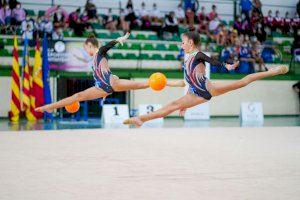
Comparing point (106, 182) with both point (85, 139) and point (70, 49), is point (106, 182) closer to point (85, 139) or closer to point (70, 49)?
point (85, 139)

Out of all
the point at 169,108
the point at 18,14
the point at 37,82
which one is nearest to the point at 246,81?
the point at 169,108

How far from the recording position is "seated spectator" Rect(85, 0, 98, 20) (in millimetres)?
21312

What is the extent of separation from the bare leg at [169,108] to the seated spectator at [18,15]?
13.4 m

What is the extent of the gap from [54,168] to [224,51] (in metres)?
14.9

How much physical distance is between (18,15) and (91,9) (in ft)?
9.19

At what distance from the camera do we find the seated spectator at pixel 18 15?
2033 cm

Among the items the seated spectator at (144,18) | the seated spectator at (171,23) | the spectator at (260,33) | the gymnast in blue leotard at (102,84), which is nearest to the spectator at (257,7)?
the spectator at (260,33)

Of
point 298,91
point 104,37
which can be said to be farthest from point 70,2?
point 298,91

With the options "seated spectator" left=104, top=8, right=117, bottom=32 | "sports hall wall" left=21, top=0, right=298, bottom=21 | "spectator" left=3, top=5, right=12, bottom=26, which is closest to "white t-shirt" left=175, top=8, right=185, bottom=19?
"sports hall wall" left=21, top=0, right=298, bottom=21

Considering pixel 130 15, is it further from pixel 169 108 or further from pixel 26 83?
pixel 169 108

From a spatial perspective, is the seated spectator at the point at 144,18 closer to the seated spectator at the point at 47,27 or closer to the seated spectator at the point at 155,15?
the seated spectator at the point at 155,15

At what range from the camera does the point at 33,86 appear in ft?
59.1

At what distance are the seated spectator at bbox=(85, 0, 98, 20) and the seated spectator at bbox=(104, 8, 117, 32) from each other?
0.55 meters

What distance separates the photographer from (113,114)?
18.1 metres
